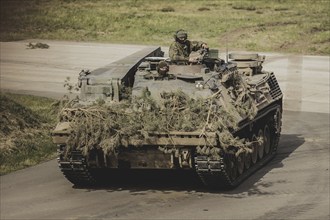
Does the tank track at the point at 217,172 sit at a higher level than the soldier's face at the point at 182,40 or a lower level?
lower

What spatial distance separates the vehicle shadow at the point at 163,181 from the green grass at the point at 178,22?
85.4 feet

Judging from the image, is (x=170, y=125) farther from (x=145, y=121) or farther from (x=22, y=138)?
(x=22, y=138)

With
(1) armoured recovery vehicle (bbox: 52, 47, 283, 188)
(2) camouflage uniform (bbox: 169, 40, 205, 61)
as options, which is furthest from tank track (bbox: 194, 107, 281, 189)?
(2) camouflage uniform (bbox: 169, 40, 205, 61)

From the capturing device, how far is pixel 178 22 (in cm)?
5525

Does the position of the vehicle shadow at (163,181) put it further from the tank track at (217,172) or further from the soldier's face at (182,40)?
the soldier's face at (182,40)

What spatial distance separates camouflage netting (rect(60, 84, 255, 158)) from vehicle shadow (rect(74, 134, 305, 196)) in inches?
53.1

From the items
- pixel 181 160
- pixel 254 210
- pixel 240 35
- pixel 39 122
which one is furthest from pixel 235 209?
pixel 240 35

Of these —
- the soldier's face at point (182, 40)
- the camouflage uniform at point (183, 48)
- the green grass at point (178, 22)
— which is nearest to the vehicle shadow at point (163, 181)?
the camouflage uniform at point (183, 48)

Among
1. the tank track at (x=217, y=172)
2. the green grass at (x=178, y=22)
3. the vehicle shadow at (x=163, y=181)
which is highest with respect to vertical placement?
the green grass at (x=178, y=22)

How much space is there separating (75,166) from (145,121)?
205 cm

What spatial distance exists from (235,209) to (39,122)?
10.8m

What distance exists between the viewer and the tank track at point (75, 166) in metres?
19.7

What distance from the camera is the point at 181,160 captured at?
1944 centimetres

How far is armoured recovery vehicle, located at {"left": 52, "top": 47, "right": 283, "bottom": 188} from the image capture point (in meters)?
19.1
